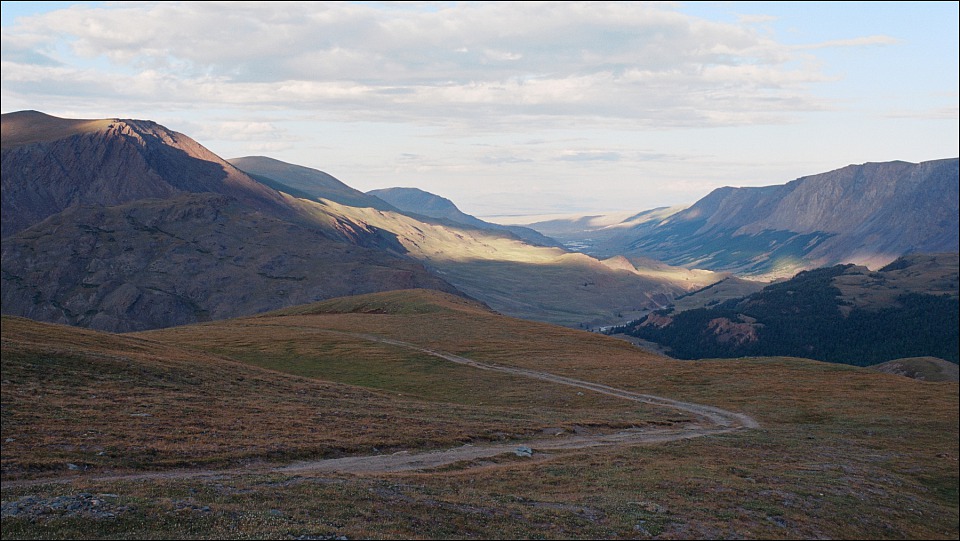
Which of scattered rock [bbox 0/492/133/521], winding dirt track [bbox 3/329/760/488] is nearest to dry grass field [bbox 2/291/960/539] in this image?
scattered rock [bbox 0/492/133/521]

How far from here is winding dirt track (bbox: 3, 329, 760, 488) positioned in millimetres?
42906

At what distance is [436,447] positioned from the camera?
186 feet

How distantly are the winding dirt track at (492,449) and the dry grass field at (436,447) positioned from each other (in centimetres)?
80

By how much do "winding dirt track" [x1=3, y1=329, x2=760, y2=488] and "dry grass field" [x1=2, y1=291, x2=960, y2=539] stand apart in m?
0.80

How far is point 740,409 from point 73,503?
78.3 metres

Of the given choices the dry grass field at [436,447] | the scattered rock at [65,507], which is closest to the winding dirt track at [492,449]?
the dry grass field at [436,447]

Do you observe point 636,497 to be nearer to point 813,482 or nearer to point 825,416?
point 813,482

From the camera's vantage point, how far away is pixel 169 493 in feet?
115

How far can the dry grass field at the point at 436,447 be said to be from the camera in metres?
33.3

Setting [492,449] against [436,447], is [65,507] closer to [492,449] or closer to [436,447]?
[436,447]

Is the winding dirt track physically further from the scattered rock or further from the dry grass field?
the scattered rock

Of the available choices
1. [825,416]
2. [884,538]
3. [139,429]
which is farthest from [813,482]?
[139,429]

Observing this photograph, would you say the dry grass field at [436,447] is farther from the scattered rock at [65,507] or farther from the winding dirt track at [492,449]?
the winding dirt track at [492,449]

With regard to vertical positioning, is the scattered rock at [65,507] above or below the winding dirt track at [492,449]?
above
